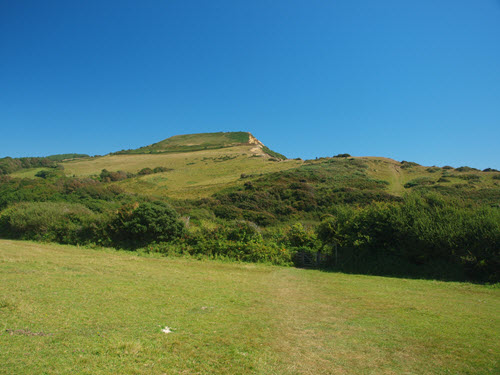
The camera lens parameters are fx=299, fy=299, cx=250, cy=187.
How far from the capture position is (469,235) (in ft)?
51.5

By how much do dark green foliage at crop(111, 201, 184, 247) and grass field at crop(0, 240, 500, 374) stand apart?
31.5 ft

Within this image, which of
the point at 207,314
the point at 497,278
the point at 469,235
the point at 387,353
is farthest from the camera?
the point at 469,235

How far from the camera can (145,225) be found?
2219 centimetres

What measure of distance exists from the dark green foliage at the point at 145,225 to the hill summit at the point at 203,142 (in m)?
90.9

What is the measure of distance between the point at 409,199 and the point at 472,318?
12.8m

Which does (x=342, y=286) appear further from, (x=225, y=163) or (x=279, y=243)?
(x=225, y=163)

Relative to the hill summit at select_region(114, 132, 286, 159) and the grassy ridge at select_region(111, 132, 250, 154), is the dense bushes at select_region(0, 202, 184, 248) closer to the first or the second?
the hill summit at select_region(114, 132, 286, 159)

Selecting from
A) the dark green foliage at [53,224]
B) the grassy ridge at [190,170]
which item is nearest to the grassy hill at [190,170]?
the grassy ridge at [190,170]

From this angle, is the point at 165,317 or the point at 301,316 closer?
the point at 165,317

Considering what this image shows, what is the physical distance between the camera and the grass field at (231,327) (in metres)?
4.96

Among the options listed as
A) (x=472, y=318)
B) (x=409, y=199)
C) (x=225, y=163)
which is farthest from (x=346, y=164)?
(x=472, y=318)

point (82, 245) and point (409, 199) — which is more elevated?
point (409, 199)

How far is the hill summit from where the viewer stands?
4555 inches

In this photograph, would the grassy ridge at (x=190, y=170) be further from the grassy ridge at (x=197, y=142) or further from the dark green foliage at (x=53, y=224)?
the dark green foliage at (x=53, y=224)
